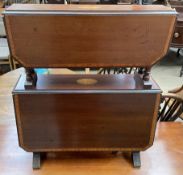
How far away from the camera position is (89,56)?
0.83 meters

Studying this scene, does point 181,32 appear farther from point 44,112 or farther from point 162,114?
point 44,112

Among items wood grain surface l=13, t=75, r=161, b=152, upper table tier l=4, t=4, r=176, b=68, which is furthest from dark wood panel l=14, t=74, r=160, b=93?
upper table tier l=4, t=4, r=176, b=68

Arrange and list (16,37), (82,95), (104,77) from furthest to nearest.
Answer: (104,77) → (82,95) → (16,37)

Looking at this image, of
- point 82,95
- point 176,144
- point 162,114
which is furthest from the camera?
point 162,114

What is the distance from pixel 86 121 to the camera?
94 cm

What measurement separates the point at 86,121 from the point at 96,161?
242 millimetres

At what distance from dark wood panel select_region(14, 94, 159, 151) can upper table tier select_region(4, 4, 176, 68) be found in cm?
14

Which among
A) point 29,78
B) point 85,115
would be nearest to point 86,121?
point 85,115

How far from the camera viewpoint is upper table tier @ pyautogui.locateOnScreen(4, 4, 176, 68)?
2.51 feet

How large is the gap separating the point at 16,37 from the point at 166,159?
0.81m

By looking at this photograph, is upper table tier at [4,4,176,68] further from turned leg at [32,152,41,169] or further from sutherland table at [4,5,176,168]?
turned leg at [32,152,41,169]

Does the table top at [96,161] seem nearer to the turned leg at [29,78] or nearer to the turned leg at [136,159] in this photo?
the turned leg at [136,159]

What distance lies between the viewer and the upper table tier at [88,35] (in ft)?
2.51

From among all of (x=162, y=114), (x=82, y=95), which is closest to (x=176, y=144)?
(x=162, y=114)
